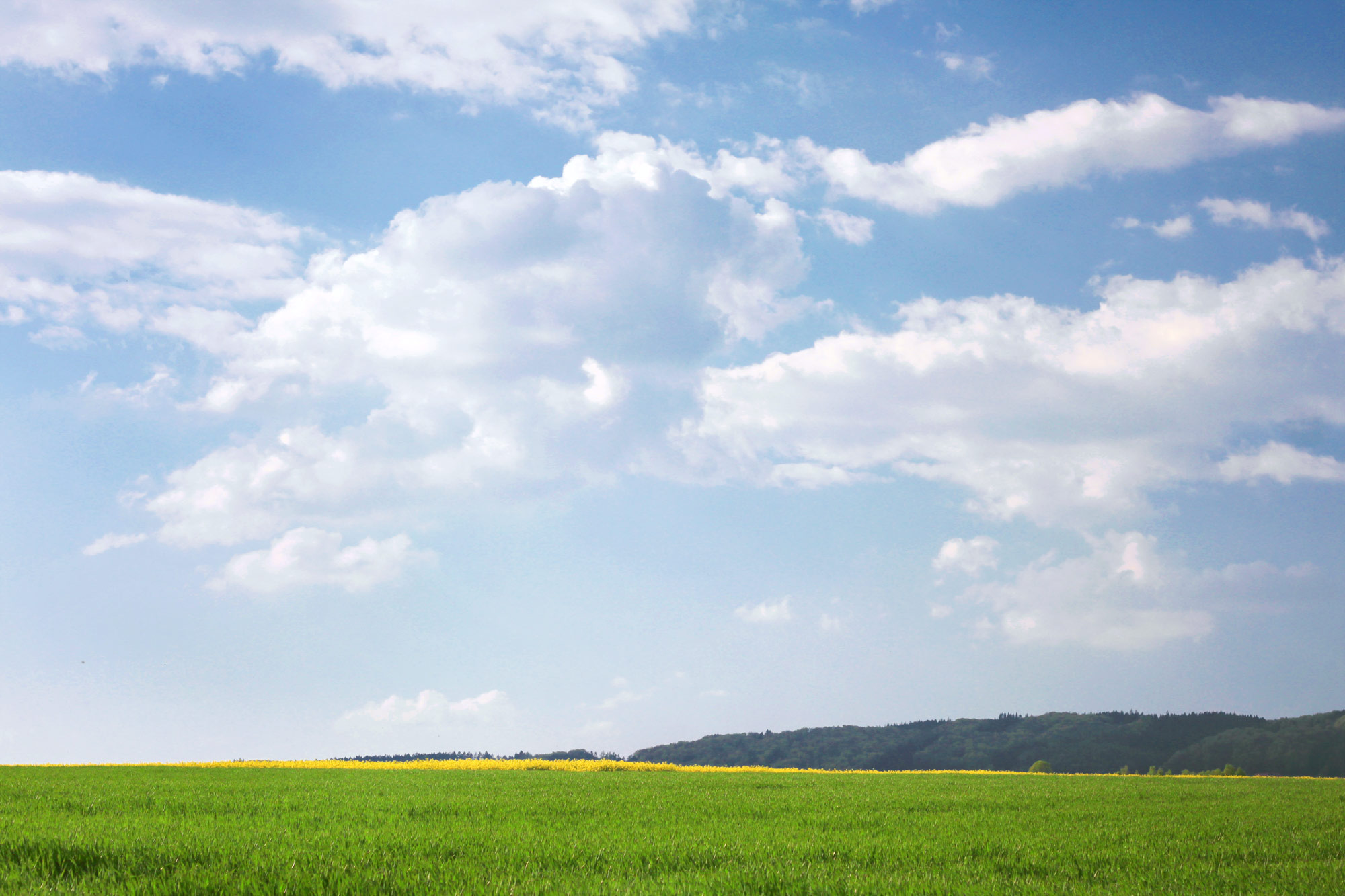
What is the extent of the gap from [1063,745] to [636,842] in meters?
153

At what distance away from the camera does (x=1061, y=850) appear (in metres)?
11.8

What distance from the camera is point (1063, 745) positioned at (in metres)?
142

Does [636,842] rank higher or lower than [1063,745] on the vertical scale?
higher

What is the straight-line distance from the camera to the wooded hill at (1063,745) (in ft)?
405

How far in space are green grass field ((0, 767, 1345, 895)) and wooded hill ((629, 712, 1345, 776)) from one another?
10117 centimetres

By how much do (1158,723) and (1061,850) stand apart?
164m

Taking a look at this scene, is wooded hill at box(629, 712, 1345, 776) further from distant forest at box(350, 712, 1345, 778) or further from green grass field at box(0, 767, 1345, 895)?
green grass field at box(0, 767, 1345, 895)

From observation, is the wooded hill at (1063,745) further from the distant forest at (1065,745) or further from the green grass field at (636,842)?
the green grass field at (636,842)

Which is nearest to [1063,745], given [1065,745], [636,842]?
[1065,745]

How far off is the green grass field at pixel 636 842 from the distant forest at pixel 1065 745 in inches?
3858

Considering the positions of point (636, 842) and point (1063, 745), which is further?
point (1063, 745)

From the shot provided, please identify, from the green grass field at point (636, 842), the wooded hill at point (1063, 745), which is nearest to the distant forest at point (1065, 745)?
the wooded hill at point (1063, 745)

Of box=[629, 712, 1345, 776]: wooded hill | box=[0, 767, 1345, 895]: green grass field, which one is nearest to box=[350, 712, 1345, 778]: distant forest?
box=[629, 712, 1345, 776]: wooded hill

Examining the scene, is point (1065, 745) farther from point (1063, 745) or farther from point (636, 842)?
point (636, 842)
